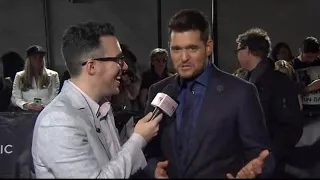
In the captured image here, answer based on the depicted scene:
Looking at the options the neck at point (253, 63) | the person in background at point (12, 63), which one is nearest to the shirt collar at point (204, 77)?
the neck at point (253, 63)

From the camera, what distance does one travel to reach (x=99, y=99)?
2.04m

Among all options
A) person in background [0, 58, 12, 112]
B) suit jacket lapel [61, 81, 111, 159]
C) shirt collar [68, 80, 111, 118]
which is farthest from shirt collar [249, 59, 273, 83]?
person in background [0, 58, 12, 112]

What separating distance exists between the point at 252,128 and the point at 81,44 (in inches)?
29.6

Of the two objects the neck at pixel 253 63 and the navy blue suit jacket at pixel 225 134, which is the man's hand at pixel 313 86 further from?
the navy blue suit jacket at pixel 225 134

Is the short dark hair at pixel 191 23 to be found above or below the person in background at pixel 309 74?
above

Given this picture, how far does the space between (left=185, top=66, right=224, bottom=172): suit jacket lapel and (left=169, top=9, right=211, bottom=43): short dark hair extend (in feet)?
0.67

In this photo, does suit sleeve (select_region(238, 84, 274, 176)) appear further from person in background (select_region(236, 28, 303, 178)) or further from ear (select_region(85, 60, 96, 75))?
person in background (select_region(236, 28, 303, 178))

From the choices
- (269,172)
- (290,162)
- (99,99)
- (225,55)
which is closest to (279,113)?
(290,162)

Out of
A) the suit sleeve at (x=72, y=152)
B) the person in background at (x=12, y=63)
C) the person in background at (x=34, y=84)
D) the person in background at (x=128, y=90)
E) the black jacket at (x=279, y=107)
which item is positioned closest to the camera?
the suit sleeve at (x=72, y=152)

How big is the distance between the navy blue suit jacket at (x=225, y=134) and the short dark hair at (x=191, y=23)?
0.22 meters

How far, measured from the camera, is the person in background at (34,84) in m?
4.98

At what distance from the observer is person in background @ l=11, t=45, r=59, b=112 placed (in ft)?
16.3

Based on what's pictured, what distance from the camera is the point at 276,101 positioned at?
326 centimetres

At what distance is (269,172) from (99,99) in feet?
2.44
